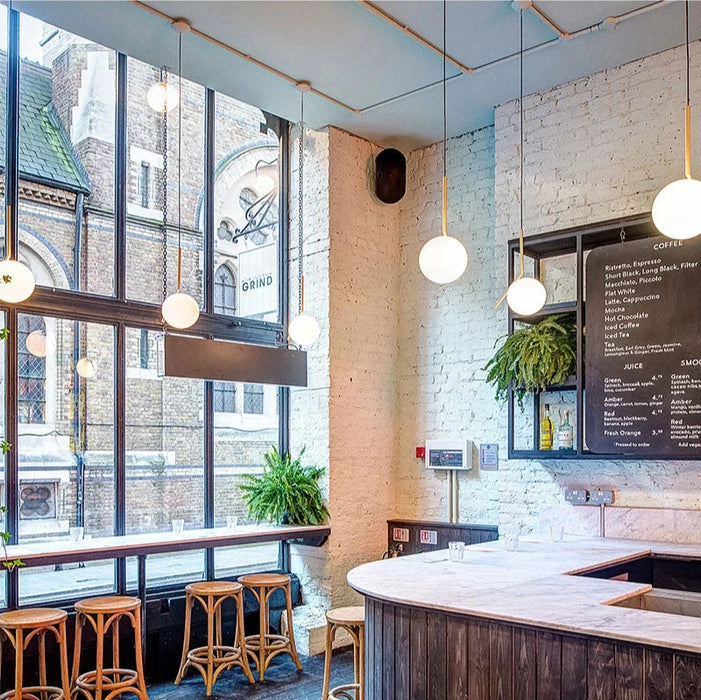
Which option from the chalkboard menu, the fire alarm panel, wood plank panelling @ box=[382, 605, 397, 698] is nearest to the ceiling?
the chalkboard menu

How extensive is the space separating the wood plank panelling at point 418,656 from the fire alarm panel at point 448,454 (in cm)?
314

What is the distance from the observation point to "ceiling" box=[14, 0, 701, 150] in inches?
176

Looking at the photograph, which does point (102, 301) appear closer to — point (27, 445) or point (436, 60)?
point (27, 445)

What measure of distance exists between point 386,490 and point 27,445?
293 cm

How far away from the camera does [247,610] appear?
5.86 meters

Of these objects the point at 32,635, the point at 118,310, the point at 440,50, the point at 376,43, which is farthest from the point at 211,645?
the point at 440,50

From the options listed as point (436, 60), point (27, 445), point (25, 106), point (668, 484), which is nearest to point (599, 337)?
point (668, 484)

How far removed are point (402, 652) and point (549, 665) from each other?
0.62 m

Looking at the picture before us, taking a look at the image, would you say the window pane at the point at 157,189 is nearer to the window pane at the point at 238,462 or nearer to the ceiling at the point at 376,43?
the ceiling at the point at 376,43

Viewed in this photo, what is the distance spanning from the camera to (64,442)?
5.06 m

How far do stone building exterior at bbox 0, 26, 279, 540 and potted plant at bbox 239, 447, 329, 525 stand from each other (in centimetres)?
18

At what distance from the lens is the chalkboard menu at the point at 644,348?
4.53 m

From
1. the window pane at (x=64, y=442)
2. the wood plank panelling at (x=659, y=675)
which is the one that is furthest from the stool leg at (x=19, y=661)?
the wood plank panelling at (x=659, y=675)

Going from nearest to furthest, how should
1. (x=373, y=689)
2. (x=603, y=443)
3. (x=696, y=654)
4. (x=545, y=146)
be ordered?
1. (x=696, y=654)
2. (x=373, y=689)
3. (x=603, y=443)
4. (x=545, y=146)
